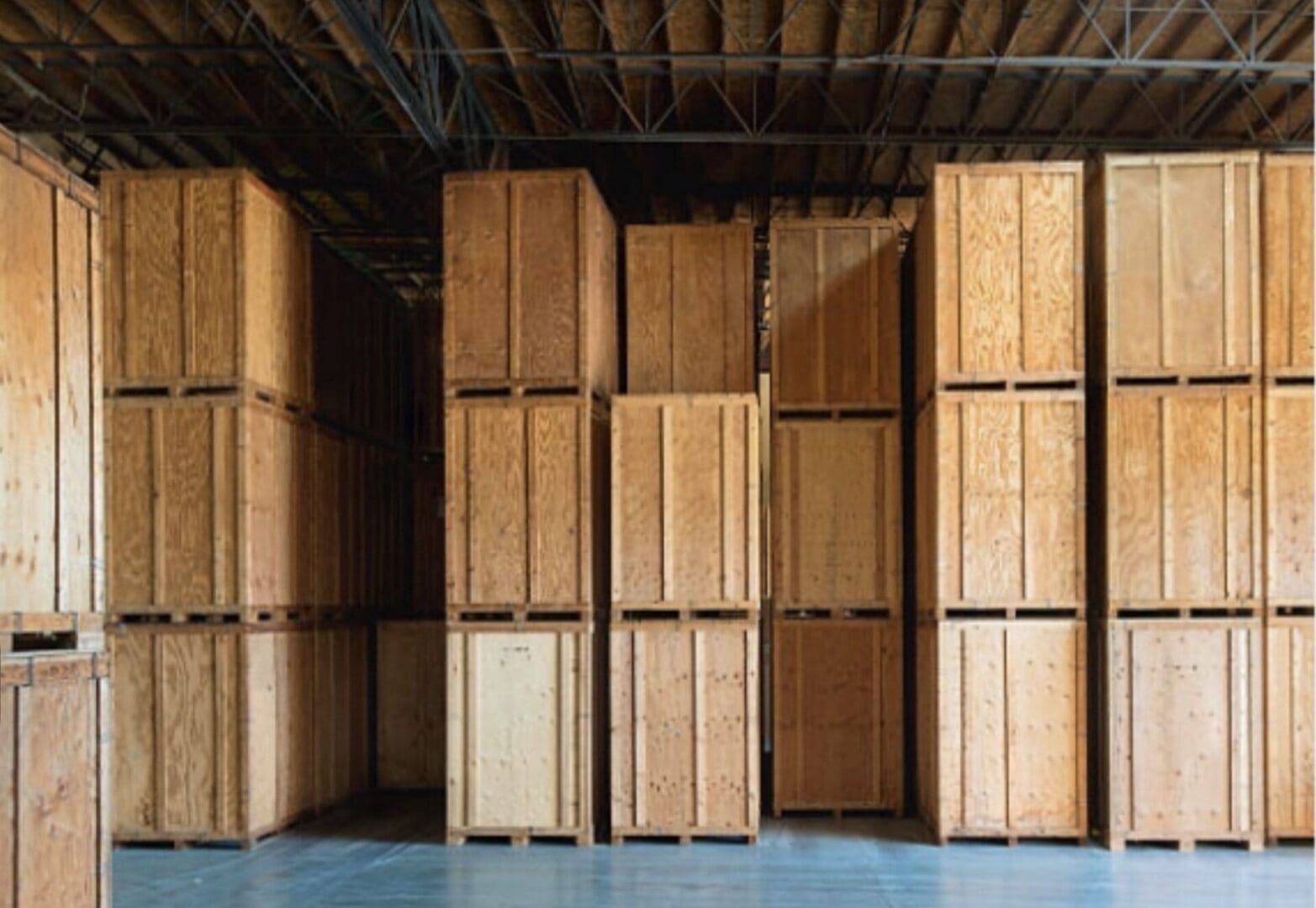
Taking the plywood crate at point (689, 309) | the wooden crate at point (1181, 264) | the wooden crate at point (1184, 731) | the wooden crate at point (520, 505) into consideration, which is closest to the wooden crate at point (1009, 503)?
the wooden crate at point (1184, 731)

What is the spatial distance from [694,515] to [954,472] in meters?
2.37

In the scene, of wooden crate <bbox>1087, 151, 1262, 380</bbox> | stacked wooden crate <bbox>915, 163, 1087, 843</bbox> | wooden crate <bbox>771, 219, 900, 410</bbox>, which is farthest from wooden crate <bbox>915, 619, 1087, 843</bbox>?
wooden crate <bbox>771, 219, 900, 410</bbox>

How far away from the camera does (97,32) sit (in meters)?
13.6

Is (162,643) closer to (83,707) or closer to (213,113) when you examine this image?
(83,707)

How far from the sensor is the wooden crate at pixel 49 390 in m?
6.08

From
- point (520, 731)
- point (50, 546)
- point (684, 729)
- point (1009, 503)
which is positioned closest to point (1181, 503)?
point (1009, 503)

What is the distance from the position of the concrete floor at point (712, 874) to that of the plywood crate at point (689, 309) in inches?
184

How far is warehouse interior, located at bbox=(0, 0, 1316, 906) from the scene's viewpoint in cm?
1097

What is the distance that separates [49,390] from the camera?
6.49 metres

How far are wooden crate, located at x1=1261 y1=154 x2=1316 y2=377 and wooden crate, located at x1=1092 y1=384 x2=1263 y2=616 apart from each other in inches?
17.8

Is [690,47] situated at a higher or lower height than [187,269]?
higher

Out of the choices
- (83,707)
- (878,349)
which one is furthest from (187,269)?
(878,349)

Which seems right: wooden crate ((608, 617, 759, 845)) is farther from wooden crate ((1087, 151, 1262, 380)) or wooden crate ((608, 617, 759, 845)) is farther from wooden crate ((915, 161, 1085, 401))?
wooden crate ((1087, 151, 1262, 380))

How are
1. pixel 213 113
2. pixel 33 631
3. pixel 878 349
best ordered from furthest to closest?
pixel 213 113, pixel 878 349, pixel 33 631
